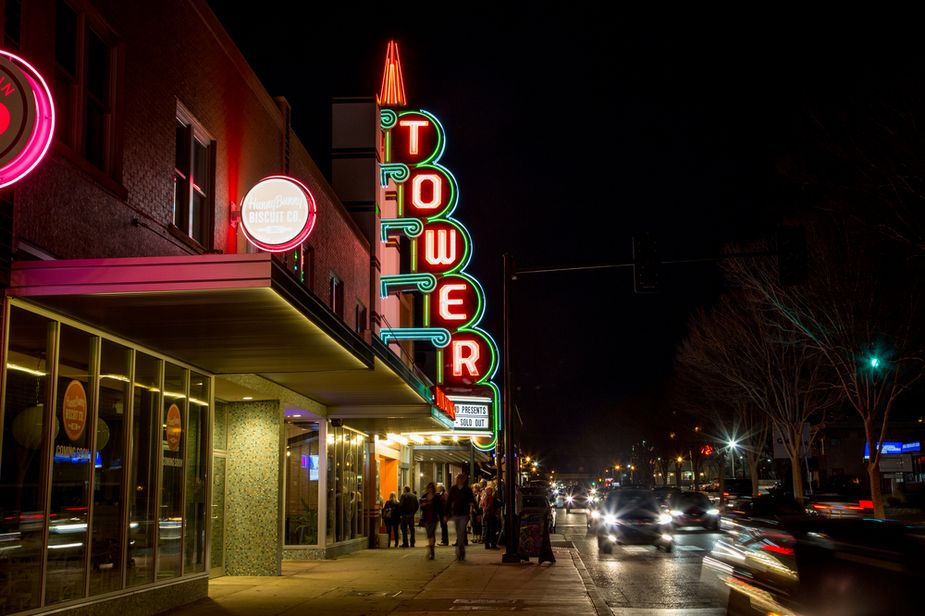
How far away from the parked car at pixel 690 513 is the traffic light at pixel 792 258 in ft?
57.8

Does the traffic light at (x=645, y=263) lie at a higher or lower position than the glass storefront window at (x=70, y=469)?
higher

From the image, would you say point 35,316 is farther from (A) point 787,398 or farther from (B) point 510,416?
(A) point 787,398

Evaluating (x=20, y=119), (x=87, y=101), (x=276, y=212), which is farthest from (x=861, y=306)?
(x=20, y=119)

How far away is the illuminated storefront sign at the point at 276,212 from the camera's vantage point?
13.8 m

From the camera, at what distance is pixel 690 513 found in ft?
107

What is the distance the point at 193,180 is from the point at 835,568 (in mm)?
10024

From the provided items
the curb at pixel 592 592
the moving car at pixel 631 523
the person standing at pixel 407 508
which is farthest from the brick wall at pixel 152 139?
the moving car at pixel 631 523

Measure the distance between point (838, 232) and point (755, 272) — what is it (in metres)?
4.53

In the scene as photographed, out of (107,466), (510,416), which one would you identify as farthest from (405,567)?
(107,466)

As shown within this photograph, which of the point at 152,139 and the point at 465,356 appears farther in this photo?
the point at 465,356

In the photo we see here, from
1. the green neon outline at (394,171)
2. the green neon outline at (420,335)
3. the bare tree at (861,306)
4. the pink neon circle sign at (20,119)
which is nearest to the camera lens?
→ the pink neon circle sign at (20,119)

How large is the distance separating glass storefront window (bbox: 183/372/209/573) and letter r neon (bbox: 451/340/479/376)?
14526mm

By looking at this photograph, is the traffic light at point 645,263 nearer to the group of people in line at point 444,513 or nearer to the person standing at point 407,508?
the group of people in line at point 444,513

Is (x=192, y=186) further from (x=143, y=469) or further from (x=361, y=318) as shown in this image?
(x=361, y=318)
